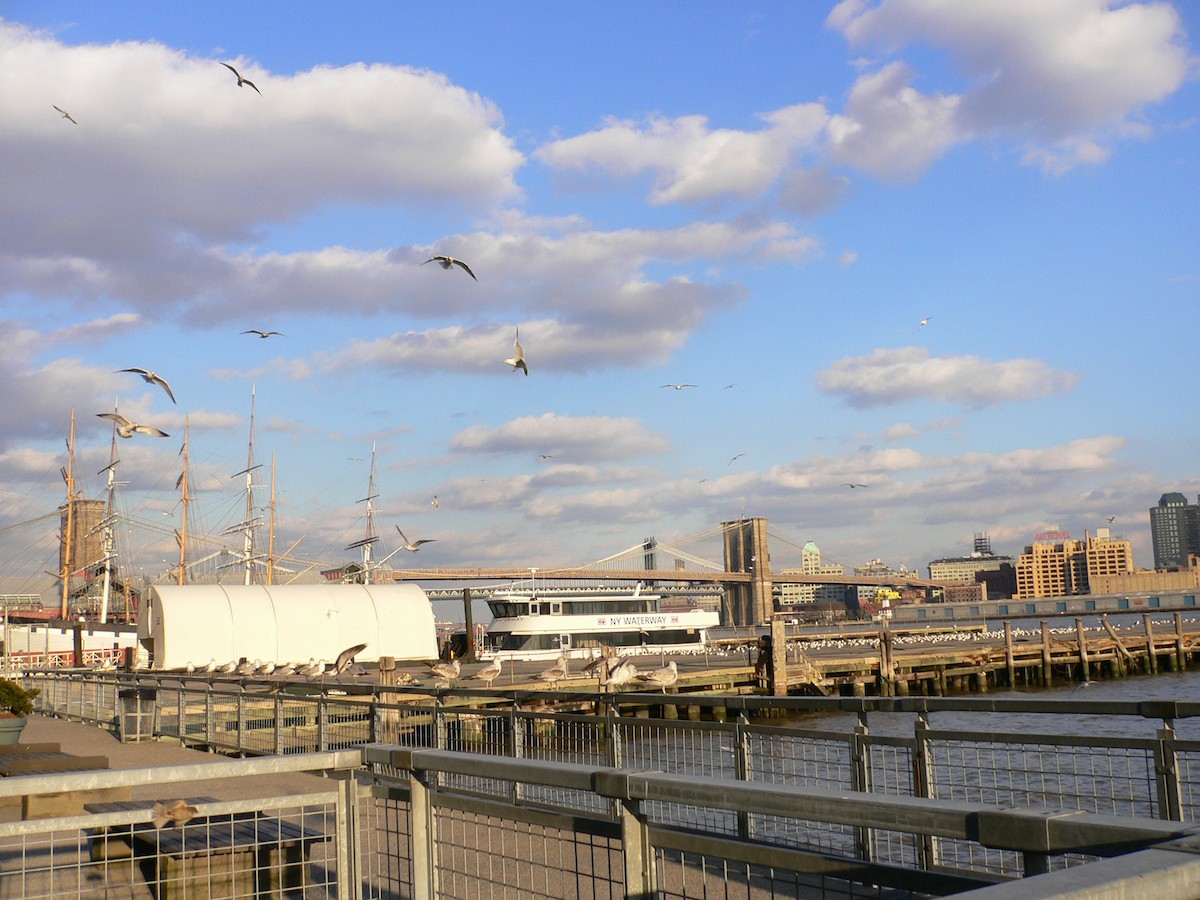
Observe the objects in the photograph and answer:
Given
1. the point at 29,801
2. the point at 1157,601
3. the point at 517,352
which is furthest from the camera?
the point at 1157,601

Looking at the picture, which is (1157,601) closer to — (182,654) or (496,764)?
(182,654)

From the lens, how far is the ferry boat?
6081 centimetres

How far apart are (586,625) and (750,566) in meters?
64.3

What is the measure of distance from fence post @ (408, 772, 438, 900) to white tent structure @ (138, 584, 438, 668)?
37.6 meters

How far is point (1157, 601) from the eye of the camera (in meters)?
164

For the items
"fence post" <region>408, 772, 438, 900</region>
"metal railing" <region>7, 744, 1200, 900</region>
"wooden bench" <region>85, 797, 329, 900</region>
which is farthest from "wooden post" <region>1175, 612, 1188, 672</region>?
"fence post" <region>408, 772, 438, 900</region>

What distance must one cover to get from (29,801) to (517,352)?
845 inches

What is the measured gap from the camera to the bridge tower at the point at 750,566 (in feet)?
370

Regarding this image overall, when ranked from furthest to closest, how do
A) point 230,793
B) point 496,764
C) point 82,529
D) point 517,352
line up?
point 82,529
point 517,352
point 230,793
point 496,764

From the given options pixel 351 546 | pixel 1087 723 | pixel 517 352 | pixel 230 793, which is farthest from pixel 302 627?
pixel 351 546

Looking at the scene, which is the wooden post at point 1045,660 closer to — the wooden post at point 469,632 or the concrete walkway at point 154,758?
the wooden post at point 469,632

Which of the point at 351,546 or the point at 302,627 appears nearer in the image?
the point at 302,627

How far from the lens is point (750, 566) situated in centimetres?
12425

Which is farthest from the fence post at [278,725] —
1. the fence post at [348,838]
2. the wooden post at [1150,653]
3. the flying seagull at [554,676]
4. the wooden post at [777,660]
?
the wooden post at [1150,653]
